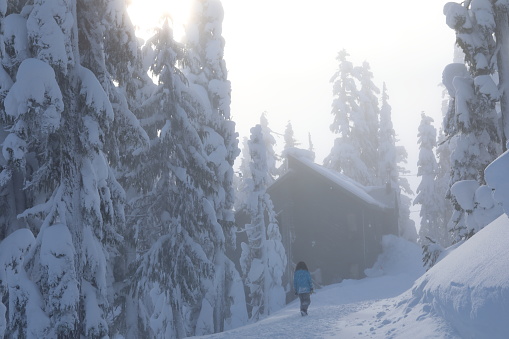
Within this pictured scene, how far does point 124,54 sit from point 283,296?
24.2m

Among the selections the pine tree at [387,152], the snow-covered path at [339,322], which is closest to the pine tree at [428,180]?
the pine tree at [387,152]

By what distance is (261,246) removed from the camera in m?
31.6

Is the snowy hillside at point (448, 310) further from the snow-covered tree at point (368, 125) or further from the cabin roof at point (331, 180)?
the snow-covered tree at point (368, 125)

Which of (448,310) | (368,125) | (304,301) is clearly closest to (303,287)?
(304,301)

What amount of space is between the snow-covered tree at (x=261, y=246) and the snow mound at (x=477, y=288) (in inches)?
835

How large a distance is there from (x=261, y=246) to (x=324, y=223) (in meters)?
9.93

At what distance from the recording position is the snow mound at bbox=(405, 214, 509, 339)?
668cm

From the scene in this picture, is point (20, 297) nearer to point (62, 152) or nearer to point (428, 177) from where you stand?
point (62, 152)

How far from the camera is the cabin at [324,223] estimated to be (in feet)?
128

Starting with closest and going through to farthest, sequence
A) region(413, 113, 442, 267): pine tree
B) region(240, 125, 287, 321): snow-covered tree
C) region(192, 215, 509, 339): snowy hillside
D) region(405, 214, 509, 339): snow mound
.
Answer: region(405, 214, 509, 339): snow mound < region(192, 215, 509, 339): snowy hillside < region(240, 125, 287, 321): snow-covered tree < region(413, 113, 442, 267): pine tree

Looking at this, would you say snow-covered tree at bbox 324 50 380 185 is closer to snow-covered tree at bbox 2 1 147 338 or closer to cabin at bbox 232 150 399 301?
cabin at bbox 232 150 399 301

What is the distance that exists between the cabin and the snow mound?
95.4 feet

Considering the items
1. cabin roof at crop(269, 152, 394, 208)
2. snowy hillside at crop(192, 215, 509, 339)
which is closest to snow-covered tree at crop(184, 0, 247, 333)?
snowy hillside at crop(192, 215, 509, 339)

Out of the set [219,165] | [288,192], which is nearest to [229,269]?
[219,165]
